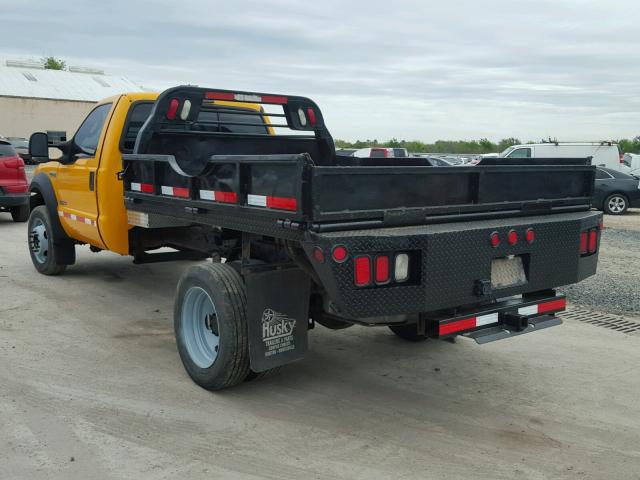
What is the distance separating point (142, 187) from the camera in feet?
17.4

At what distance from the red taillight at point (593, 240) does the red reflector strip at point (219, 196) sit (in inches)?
99.0

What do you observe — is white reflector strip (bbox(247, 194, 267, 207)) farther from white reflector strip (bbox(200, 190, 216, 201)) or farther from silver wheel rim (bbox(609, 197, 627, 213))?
silver wheel rim (bbox(609, 197, 627, 213))

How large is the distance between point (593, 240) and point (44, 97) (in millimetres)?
47060

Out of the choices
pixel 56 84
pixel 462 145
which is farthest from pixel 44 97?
pixel 462 145

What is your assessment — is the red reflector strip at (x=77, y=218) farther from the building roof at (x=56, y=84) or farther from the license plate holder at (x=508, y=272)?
the building roof at (x=56, y=84)

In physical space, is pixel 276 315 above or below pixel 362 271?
below

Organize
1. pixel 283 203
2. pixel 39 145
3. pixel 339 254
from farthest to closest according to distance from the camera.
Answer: pixel 39 145 < pixel 283 203 < pixel 339 254

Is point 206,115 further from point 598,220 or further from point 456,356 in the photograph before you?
point 598,220

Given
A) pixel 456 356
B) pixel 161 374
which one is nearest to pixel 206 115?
pixel 161 374

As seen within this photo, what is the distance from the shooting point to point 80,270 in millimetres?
8531

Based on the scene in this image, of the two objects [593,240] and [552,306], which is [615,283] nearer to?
[593,240]

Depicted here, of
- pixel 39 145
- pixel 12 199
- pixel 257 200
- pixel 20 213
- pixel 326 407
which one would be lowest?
pixel 326 407

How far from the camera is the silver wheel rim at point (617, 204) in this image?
17.8 metres

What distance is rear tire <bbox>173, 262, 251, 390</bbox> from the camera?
14.0ft
